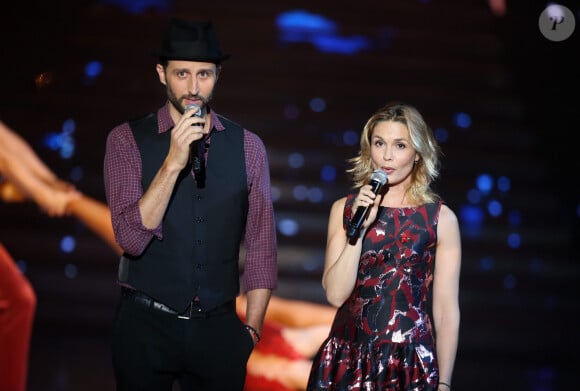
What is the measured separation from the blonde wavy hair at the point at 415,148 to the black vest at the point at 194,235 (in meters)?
0.40

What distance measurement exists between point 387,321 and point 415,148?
501mm

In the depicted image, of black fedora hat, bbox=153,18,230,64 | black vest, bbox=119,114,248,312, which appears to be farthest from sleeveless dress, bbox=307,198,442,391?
black fedora hat, bbox=153,18,230,64

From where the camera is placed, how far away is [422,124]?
8.27 ft

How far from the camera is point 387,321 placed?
8.04 feet

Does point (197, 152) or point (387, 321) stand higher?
point (197, 152)

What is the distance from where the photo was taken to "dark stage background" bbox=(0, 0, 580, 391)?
5.03 meters

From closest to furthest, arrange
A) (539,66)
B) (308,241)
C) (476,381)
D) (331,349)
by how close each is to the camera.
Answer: (331,349)
(476,381)
(308,241)
(539,66)

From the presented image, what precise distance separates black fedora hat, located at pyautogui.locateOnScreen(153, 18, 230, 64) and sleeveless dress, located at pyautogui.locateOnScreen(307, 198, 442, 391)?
62 cm

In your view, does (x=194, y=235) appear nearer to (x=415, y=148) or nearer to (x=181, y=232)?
(x=181, y=232)

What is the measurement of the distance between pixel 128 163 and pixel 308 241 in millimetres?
2836

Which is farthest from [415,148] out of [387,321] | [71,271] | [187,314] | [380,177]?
[71,271]

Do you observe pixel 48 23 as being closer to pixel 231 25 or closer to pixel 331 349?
pixel 231 25

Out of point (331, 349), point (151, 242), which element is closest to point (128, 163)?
point (151, 242)

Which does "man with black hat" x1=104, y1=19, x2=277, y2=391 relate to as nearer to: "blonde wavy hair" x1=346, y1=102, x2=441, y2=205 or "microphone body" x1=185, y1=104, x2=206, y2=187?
"microphone body" x1=185, y1=104, x2=206, y2=187
